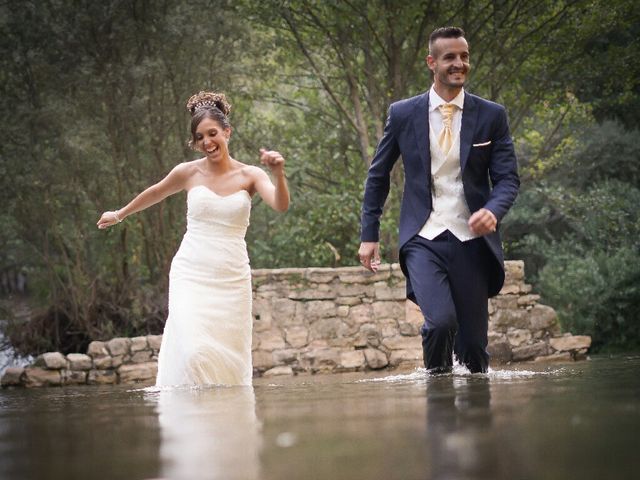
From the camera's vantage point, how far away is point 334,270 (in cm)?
1272

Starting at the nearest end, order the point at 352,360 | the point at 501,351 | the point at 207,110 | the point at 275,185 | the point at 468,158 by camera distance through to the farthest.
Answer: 1. the point at 468,158
2. the point at 275,185
3. the point at 207,110
4. the point at 352,360
5. the point at 501,351

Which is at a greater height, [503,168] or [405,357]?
[503,168]

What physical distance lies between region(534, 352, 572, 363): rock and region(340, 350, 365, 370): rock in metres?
2.17

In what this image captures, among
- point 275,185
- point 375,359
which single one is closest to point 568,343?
point 375,359

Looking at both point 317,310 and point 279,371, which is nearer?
point 279,371

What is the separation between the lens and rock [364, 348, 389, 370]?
12.6 m

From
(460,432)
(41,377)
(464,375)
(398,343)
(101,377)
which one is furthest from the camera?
(398,343)

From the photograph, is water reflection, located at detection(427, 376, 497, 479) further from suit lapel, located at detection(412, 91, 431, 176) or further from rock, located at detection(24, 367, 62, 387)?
rock, located at detection(24, 367, 62, 387)

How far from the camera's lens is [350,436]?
221 cm

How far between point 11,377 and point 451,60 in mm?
8730

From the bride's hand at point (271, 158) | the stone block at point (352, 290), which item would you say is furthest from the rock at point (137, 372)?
the bride's hand at point (271, 158)

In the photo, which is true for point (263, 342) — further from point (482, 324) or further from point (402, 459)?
point (402, 459)

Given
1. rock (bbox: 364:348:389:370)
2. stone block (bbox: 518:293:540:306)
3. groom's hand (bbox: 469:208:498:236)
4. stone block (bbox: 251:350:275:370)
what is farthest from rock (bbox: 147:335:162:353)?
groom's hand (bbox: 469:208:498:236)

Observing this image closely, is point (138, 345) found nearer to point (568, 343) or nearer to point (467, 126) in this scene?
point (568, 343)
